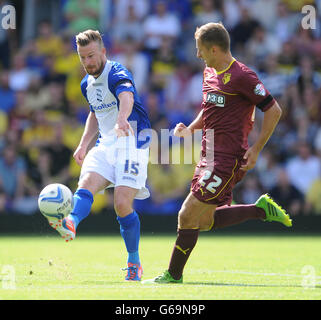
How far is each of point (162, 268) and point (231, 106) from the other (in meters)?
2.13

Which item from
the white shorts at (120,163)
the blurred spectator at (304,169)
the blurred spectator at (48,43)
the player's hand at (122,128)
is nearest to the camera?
the player's hand at (122,128)

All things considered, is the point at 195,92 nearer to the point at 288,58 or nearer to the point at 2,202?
the point at 288,58

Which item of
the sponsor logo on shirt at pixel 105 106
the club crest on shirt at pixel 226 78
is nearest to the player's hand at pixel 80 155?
the sponsor logo on shirt at pixel 105 106

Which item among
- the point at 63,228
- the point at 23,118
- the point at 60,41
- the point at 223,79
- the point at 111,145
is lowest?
the point at 63,228

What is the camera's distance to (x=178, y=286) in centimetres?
590

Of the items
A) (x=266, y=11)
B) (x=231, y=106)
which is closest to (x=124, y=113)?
(x=231, y=106)

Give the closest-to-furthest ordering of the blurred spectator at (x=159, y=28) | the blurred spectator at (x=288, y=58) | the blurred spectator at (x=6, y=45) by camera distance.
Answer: the blurred spectator at (x=288, y=58), the blurred spectator at (x=159, y=28), the blurred spectator at (x=6, y=45)

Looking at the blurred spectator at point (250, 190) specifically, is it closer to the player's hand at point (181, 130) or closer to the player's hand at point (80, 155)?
the player's hand at point (80, 155)

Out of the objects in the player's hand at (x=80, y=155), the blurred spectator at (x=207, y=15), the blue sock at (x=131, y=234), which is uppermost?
the blurred spectator at (x=207, y=15)

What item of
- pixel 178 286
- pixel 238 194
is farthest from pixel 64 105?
pixel 178 286

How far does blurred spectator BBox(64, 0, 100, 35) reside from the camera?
15.5 meters

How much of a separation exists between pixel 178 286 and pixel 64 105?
884 centimetres

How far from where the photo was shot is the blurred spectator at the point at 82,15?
50.8 feet

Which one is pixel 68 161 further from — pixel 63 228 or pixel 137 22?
pixel 63 228
